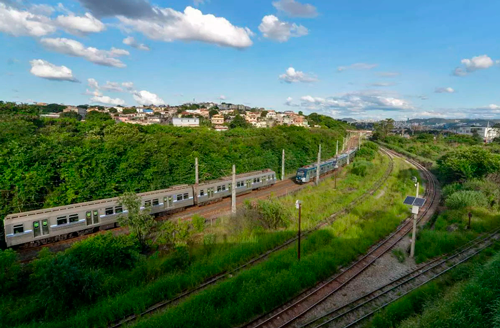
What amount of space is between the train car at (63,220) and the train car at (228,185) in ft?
14.4

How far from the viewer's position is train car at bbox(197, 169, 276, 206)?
23828mm

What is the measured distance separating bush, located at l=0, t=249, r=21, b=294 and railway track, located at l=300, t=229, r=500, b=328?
1258 centimetres

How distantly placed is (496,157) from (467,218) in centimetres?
1329

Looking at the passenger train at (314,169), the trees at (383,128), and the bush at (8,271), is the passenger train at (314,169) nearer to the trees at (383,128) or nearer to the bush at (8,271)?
the bush at (8,271)

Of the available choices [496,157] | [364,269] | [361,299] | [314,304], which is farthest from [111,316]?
[496,157]

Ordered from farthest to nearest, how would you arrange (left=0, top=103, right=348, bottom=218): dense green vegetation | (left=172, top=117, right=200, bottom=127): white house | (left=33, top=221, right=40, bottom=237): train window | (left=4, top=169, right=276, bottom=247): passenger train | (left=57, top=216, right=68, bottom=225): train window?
(left=172, top=117, right=200, bottom=127): white house < (left=0, top=103, right=348, bottom=218): dense green vegetation < (left=57, top=216, right=68, bottom=225): train window < (left=33, top=221, right=40, bottom=237): train window < (left=4, top=169, right=276, bottom=247): passenger train

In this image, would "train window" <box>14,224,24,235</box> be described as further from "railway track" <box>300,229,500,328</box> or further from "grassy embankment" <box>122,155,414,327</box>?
"railway track" <box>300,229,500,328</box>

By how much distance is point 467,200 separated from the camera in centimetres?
2158

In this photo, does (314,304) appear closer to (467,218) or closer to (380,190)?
(467,218)

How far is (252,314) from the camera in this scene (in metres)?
10.2

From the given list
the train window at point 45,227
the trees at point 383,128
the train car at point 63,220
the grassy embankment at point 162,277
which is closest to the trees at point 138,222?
the grassy embankment at point 162,277

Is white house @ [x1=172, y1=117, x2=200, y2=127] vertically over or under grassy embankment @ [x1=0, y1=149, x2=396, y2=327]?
over

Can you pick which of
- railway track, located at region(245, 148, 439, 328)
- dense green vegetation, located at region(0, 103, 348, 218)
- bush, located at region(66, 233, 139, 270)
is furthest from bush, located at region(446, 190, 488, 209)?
bush, located at region(66, 233, 139, 270)

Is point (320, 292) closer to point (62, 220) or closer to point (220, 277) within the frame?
point (220, 277)
